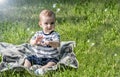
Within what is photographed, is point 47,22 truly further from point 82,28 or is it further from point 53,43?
point 82,28

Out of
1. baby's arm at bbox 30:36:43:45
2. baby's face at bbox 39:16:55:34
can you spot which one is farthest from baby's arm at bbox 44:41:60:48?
baby's face at bbox 39:16:55:34

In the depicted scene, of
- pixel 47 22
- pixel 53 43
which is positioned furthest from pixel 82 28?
pixel 53 43

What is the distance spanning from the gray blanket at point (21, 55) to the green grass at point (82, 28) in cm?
12

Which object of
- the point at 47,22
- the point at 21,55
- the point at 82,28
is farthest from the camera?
the point at 82,28

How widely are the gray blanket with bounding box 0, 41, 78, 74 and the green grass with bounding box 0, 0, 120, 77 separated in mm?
124

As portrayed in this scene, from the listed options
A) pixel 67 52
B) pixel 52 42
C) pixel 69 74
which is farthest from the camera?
pixel 67 52

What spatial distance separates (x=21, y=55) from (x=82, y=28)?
1851 millimetres

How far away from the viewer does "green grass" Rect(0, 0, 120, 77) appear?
26.0ft

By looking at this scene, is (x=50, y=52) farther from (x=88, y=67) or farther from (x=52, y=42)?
(x=88, y=67)

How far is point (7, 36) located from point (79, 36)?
4.78 ft

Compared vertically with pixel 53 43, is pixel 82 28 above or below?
below

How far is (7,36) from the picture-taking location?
9.45m

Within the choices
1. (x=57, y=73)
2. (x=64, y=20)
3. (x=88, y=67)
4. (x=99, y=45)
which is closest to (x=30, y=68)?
(x=57, y=73)

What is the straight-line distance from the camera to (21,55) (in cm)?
861
